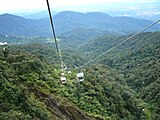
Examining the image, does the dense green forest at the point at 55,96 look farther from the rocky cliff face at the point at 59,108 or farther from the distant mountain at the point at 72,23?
the distant mountain at the point at 72,23

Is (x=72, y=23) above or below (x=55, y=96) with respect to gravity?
below

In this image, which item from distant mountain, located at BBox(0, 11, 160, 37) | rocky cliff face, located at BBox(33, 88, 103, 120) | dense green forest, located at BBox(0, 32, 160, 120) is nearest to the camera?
dense green forest, located at BBox(0, 32, 160, 120)

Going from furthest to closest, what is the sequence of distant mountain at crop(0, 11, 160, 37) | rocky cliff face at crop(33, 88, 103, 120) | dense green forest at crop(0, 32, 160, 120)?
distant mountain at crop(0, 11, 160, 37)
rocky cliff face at crop(33, 88, 103, 120)
dense green forest at crop(0, 32, 160, 120)

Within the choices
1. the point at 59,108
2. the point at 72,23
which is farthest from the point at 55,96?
the point at 72,23

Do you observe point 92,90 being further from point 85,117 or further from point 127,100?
point 127,100

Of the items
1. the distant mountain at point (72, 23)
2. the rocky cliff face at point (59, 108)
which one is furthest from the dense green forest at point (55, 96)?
the distant mountain at point (72, 23)

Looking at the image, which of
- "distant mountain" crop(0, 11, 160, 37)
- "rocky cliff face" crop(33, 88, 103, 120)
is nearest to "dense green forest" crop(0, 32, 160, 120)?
"rocky cliff face" crop(33, 88, 103, 120)

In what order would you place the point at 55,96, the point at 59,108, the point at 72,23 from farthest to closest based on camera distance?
1. the point at 72,23
2. the point at 55,96
3. the point at 59,108

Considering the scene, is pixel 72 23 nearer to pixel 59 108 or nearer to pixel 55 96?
pixel 55 96

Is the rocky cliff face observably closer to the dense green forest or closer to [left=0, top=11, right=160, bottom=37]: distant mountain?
the dense green forest
